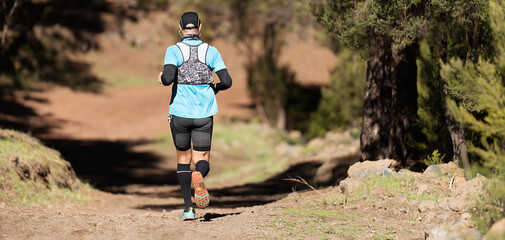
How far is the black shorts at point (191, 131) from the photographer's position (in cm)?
629

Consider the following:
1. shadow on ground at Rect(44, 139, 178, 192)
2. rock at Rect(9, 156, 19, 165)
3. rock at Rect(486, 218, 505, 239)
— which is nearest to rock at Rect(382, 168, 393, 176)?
rock at Rect(486, 218, 505, 239)

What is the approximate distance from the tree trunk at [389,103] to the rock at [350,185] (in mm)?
1643

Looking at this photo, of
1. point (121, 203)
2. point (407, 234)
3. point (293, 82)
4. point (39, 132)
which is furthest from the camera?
point (293, 82)

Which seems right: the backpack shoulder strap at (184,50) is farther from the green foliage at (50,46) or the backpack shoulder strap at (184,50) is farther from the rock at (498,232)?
the green foliage at (50,46)

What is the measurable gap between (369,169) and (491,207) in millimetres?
2932

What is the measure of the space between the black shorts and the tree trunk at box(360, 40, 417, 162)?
11.7ft

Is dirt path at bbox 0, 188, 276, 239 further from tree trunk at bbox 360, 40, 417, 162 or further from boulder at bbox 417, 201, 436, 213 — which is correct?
tree trunk at bbox 360, 40, 417, 162

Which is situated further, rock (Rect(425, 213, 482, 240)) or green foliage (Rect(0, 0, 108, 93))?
green foliage (Rect(0, 0, 108, 93))

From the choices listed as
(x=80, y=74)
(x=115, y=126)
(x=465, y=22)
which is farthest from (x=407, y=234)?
(x=80, y=74)

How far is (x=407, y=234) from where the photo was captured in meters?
5.99

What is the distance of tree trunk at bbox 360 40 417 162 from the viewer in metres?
9.11

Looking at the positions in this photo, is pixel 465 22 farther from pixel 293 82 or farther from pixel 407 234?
pixel 293 82

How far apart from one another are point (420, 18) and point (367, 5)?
710mm

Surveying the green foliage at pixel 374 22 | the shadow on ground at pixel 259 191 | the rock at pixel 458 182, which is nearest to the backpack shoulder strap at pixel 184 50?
the green foliage at pixel 374 22
